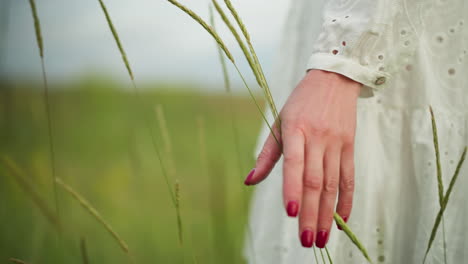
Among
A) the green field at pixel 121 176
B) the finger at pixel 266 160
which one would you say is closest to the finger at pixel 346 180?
the finger at pixel 266 160

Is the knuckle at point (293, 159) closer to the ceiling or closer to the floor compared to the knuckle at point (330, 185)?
closer to the ceiling

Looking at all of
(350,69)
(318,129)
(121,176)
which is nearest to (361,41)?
(350,69)

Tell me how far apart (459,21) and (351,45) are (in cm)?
28

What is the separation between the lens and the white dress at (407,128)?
66 cm

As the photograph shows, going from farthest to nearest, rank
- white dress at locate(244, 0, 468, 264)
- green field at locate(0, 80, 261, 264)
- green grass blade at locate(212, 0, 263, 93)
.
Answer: green field at locate(0, 80, 261, 264), white dress at locate(244, 0, 468, 264), green grass blade at locate(212, 0, 263, 93)

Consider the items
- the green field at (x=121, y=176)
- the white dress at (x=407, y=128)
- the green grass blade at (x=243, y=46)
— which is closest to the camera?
the green grass blade at (x=243, y=46)

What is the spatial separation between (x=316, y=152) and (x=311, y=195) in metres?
0.07

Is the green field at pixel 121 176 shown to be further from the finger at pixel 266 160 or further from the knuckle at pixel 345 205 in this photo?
the knuckle at pixel 345 205

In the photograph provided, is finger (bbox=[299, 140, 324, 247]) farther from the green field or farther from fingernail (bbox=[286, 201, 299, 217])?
the green field

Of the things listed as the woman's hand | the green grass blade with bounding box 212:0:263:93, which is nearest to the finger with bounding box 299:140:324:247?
the woman's hand

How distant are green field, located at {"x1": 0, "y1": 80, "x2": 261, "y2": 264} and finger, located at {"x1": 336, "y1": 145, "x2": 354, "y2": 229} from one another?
277 mm

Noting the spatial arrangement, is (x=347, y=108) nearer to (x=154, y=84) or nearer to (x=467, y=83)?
(x=467, y=83)

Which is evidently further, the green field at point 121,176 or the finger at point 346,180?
the green field at point 121,176

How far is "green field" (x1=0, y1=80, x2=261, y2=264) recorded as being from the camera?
1.02m
